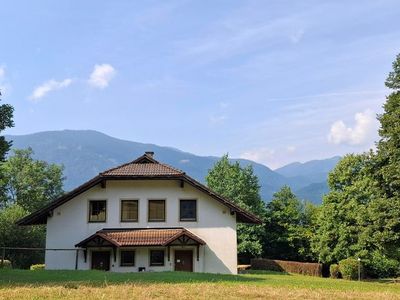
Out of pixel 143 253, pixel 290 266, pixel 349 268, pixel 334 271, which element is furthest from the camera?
pixel 290 266

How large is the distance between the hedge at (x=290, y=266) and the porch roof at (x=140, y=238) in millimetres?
13333

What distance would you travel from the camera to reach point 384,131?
32.2 m

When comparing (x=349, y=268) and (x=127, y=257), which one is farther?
(x=349, y=268)

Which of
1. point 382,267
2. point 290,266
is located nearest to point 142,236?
point 290,266

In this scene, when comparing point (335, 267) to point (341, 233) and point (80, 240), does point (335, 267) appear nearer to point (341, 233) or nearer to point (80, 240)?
point (341, 233)

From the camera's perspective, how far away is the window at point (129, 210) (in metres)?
35.1

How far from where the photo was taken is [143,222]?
1378 inches

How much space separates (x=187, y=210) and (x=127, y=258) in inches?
204

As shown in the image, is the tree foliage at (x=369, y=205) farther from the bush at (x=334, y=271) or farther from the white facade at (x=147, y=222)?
the white facade at (x=147, y=222)

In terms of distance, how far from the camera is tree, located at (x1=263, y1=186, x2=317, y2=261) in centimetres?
5294

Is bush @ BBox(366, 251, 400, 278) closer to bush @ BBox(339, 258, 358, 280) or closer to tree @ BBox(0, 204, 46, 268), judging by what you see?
bush @ BBox(339, 258, 358, 280)

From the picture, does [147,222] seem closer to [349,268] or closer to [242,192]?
[349,268]

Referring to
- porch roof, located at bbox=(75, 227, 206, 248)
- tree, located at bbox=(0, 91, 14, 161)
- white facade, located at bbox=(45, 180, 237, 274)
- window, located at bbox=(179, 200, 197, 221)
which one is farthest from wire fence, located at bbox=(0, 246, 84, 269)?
tree, located at bbox=(0, 91, 14, 161)

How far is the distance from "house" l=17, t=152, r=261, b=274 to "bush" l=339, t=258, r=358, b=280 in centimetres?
1033
